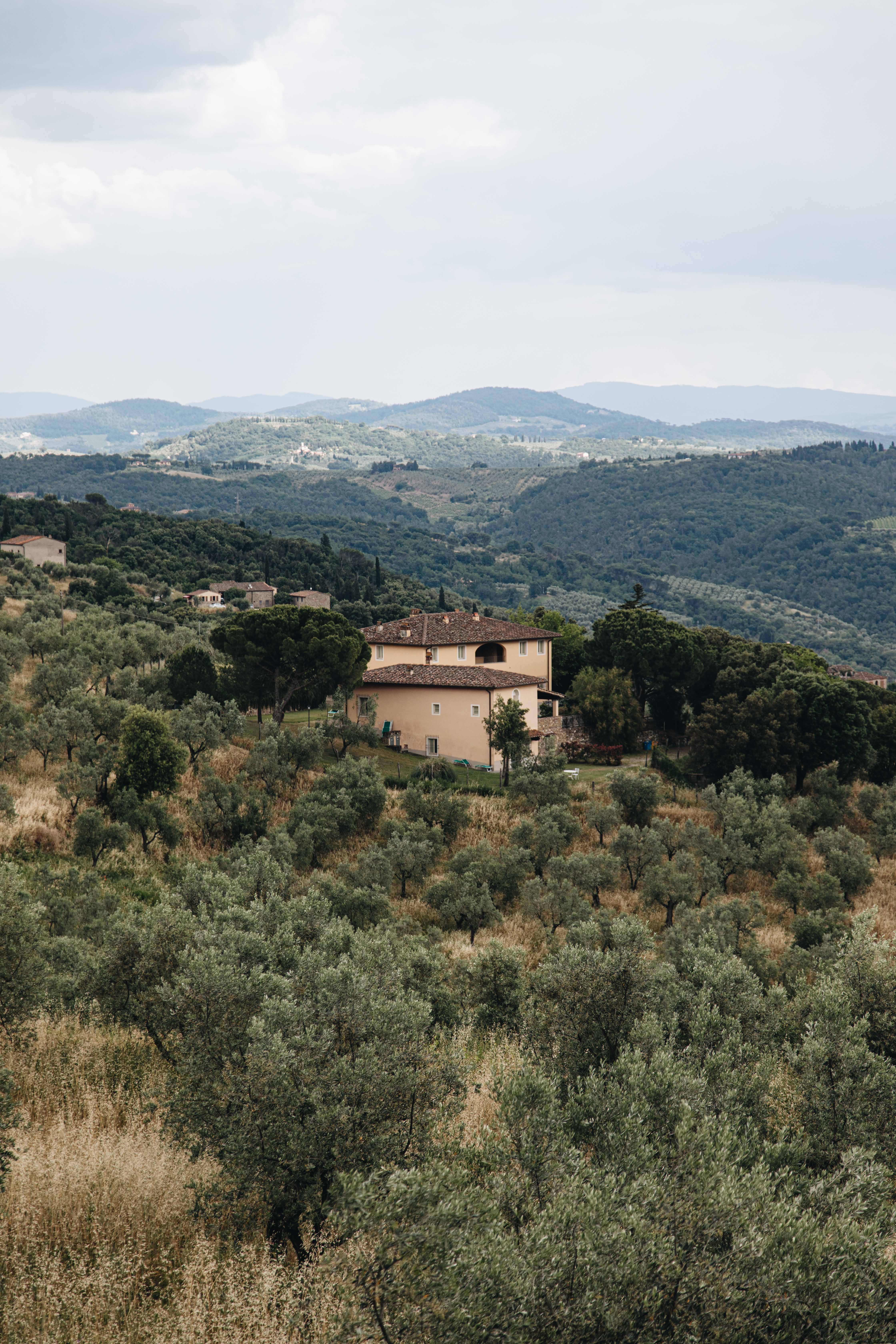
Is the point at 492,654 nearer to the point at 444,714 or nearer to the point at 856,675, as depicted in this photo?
the point at 444,714

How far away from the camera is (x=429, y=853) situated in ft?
118

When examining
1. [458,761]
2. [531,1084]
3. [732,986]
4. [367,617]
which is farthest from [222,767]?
[367,617]

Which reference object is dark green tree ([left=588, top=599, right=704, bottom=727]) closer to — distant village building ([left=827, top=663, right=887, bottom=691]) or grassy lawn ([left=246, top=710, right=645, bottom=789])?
grassy lawn ([left=246, top=710, right=645, bottom=789])

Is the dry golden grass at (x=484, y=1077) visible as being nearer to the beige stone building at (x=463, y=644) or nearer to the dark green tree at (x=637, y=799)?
the dark green tree at (x=637, y=799)

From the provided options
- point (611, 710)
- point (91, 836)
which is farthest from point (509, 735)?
point (91, 836)

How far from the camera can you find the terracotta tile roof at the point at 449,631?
5953 centimetres

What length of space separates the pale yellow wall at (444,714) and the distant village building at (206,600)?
51910mm

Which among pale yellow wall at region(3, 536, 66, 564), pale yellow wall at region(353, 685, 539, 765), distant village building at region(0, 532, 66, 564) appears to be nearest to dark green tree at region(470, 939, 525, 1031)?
pale yellow wall at region(353, 685, 539, 765)

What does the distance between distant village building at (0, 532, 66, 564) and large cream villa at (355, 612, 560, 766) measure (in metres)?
53.3

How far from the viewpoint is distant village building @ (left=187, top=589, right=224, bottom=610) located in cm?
10400

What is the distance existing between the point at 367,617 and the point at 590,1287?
98030mm

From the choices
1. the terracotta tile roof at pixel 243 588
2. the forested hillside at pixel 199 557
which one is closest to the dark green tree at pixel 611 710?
the forested hillside at pixel 199 557

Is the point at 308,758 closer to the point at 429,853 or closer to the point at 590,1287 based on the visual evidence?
the point at 429,853

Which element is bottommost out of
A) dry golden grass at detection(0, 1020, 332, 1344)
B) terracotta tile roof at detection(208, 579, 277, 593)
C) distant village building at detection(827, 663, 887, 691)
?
distant village building at detection(827, 663, 887, 691)
